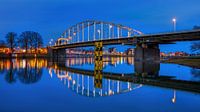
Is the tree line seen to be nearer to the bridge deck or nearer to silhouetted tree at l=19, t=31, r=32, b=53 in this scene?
silhouetted tree at l=19, t=31, r=32, b=53

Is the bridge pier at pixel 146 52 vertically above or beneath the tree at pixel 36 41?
beneath

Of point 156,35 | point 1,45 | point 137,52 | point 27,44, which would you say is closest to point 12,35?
point 27,44

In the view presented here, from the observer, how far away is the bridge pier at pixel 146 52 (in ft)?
288

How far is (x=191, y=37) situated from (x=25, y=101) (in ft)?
197

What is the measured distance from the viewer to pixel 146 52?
88.6 metres

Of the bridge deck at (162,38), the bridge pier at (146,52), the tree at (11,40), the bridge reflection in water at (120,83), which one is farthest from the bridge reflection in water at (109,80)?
the tree at (11,40)

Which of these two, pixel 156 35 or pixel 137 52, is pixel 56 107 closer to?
pixel 156 35

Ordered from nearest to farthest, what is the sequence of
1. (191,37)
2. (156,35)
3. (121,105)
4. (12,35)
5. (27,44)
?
(121,105) → (191,37) → (156,35) → (12,35) → (27,44)

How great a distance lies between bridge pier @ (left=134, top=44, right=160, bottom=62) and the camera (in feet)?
288

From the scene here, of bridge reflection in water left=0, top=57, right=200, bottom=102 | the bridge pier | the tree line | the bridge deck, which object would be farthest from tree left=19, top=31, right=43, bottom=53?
bridge reflection in water left=0, top=57, right=200, bottom=102

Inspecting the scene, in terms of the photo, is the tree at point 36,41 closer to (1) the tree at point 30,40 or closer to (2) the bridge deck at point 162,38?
(1) the tree at point 30,40

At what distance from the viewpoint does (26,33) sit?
17738 cm

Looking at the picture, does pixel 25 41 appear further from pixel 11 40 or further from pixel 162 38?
pixel 162 38

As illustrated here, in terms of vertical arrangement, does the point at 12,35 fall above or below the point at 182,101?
above
